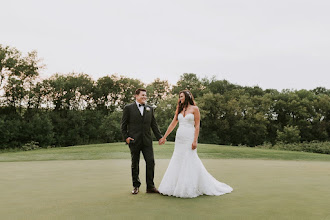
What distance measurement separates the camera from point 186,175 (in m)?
6.41

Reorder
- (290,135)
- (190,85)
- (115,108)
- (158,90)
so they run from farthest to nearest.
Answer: (190,85), (158,90), (115,108), (290,135)

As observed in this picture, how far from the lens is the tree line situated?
4144 centimetres

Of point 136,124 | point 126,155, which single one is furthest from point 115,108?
point 136,124

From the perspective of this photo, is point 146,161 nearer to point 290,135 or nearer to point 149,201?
point 149,201

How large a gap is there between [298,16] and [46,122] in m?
32.4

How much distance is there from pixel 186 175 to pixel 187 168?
145 millimetres

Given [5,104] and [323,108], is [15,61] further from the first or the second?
[323,108]

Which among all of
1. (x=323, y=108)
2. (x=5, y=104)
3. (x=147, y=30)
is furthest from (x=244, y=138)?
(x=5, y=104)

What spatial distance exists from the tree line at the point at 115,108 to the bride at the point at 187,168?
113 feet

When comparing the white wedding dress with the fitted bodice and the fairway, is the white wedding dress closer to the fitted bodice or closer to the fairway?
the fitted bodice

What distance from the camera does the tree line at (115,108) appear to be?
4144 cm

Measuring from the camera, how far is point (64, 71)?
4894 cm

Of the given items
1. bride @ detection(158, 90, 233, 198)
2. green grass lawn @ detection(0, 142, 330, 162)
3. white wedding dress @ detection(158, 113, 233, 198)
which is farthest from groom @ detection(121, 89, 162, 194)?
green grass lawn @ detection(0, 142, 330, 162)

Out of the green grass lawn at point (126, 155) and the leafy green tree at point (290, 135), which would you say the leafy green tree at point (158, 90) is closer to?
the leafy green tree at point (290, 135)
